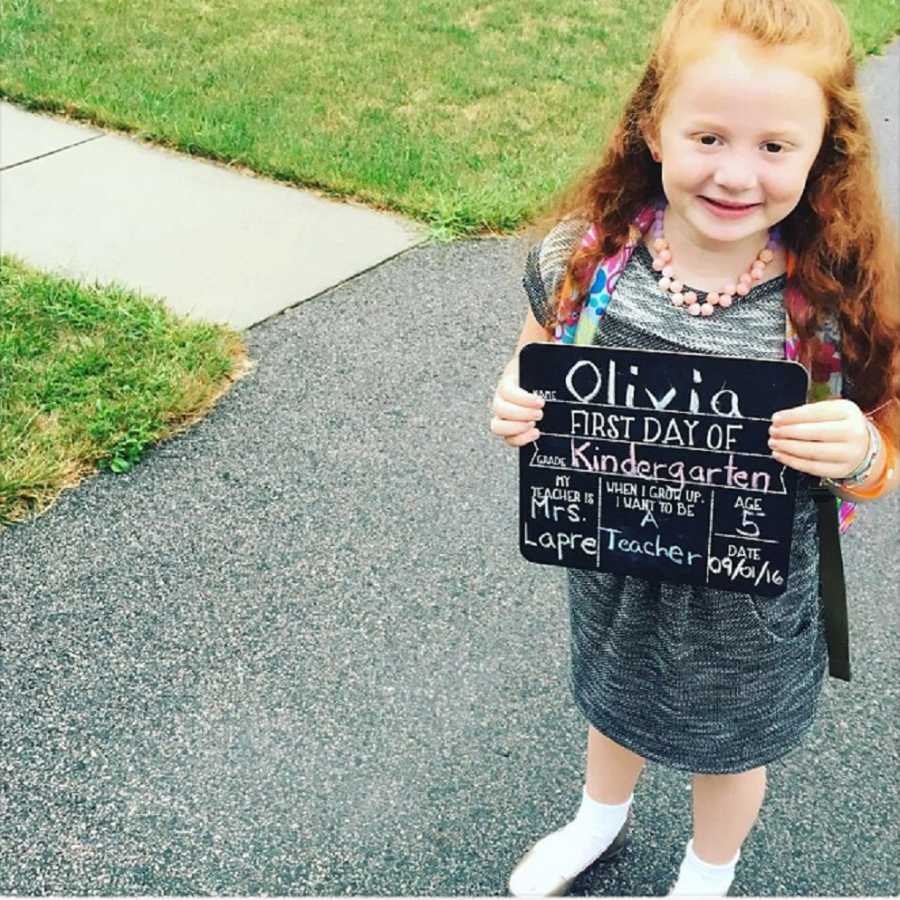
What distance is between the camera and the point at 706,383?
1648 mm

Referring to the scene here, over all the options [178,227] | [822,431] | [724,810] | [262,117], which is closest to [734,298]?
[822,431]

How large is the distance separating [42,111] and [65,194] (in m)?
1.00

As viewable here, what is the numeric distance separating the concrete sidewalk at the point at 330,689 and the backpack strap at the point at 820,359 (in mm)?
702

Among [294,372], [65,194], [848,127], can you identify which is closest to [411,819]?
[848,127]

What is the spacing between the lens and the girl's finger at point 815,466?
63.5 inches

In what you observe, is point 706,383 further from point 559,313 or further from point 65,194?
point 65,194

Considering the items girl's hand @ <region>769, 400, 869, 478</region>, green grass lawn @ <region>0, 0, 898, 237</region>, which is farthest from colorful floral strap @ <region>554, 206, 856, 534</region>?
green grass lawn @ <region>0, 0, 898, 237</region>

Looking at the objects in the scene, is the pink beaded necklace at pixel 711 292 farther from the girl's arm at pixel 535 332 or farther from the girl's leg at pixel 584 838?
the girl's leg at pixel 584 838

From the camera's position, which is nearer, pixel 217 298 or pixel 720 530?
pixel 720 530

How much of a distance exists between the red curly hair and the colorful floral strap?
0.04 ft

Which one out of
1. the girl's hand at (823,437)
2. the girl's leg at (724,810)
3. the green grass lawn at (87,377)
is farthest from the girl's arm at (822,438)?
the green grass lawn at (87,377)

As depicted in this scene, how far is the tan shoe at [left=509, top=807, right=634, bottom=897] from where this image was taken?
233 centimetres

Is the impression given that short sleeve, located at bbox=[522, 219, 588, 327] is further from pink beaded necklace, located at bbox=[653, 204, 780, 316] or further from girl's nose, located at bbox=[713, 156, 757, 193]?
girl's nose, located at bbox=[713, 156, 757, 193]

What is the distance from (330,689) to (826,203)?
1583 mm
